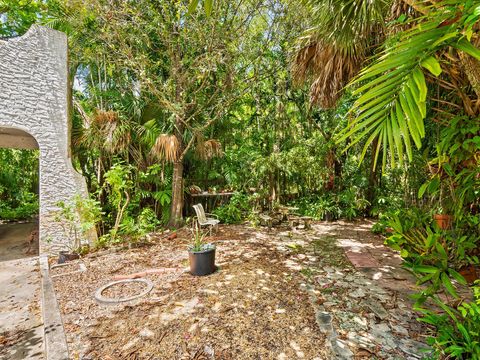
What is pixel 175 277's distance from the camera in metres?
3.25

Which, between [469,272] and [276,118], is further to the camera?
[276,118]

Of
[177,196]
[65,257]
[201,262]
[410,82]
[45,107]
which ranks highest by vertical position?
[45,107]

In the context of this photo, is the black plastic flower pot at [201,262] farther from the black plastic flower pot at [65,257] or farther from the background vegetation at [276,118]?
the black plastic flower pot at [65,257]

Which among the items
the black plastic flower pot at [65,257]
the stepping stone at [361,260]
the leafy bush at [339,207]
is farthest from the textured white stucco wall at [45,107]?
the leafy bush at [339,207]

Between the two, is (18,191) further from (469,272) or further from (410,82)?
(469,272)

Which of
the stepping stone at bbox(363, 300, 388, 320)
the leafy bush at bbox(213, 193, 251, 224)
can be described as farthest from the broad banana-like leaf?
the leafy bush at bbox(213, 193, 251, 224)

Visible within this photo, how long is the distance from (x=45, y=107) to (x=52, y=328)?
3.95 m

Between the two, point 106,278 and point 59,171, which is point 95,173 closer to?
point 59,171

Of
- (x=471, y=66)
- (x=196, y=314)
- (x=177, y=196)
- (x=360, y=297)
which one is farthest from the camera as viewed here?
(x=177, y=196)

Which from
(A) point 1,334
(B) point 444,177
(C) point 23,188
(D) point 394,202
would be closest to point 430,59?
(B) point 444,177

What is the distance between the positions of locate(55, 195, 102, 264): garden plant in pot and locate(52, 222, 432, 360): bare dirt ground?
1.61 feet

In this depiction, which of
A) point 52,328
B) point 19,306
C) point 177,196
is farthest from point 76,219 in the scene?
point 52,328

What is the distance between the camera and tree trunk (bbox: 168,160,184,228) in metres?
5.77

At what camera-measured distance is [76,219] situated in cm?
452
